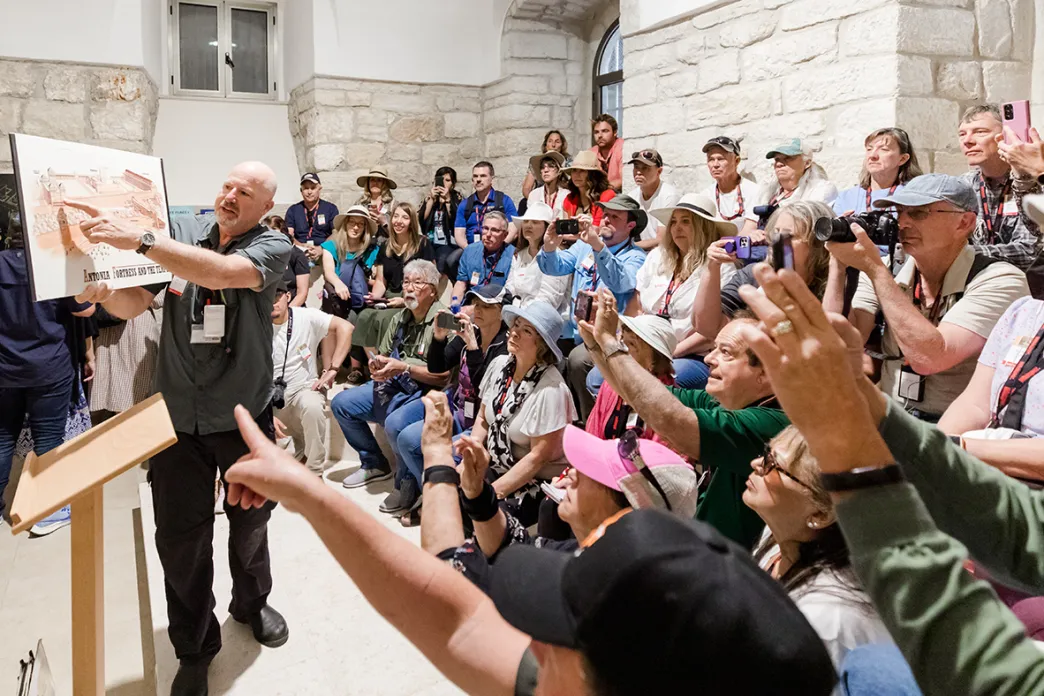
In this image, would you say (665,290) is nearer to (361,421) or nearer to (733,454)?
(733,454)

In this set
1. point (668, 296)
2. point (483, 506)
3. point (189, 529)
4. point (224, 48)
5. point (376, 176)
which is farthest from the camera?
point (224, 48)

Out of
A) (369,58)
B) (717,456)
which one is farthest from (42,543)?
(369,58)

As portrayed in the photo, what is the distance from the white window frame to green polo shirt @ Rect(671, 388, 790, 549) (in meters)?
8.32

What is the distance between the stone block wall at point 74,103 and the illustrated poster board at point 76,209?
5.46m

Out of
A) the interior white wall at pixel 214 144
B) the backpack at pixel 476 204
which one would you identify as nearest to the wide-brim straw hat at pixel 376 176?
the backpack at pixel 476 204

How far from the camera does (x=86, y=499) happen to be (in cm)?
163

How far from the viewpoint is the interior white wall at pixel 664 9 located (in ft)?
17.4

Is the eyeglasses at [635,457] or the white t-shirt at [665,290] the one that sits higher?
the white t-shirt at [665,290]

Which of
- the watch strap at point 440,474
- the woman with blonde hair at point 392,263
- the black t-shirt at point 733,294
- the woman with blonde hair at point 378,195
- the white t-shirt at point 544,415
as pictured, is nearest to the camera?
the watch strap at point 440,474

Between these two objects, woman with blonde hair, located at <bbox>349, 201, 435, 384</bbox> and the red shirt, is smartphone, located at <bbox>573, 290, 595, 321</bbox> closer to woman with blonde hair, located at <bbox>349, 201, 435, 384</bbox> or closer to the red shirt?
the red shirt

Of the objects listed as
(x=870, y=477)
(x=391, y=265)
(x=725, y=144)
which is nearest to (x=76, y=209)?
(x=870, y=477)

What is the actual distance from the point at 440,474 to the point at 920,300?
169cm

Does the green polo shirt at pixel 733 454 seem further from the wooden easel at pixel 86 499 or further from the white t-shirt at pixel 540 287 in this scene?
the white t-shirt at pixel 540 287

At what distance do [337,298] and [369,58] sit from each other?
316 cm
